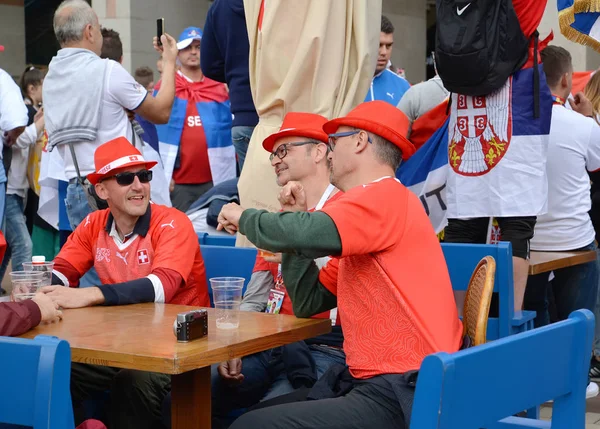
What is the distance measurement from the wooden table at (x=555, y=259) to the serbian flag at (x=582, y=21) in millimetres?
1189

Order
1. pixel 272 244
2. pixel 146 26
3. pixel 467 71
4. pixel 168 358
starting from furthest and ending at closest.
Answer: pixel 146 26 → pixel 467 71 → pixel 272 244 → pixel 168 358

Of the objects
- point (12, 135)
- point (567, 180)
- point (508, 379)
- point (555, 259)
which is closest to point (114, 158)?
point (555, 259)

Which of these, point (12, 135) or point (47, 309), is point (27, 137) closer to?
point (12, 135)

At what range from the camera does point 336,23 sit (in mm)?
5109

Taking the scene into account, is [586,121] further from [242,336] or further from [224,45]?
[242,336]

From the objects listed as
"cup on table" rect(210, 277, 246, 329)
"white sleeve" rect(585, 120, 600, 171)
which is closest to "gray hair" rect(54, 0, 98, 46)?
"cup on table" rect(210, 277, 246, 329)

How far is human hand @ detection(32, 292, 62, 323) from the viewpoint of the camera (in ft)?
12.2

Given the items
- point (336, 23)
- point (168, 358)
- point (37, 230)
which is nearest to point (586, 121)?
point (336, 23)

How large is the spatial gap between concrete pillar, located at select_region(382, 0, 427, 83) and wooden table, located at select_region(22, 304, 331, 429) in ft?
35.9

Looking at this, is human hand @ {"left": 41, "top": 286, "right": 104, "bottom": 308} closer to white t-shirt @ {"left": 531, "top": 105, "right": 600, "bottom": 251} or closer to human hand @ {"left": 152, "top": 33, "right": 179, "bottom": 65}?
human hand @ {"left": 152, "top": 33, "right": 179, "bottom": 65}

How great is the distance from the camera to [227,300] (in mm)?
3506

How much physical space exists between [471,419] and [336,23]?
3219 millimetres

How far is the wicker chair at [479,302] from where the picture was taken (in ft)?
10.6

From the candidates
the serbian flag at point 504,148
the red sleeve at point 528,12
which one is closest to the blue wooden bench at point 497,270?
the serbian flag at point 504,148
